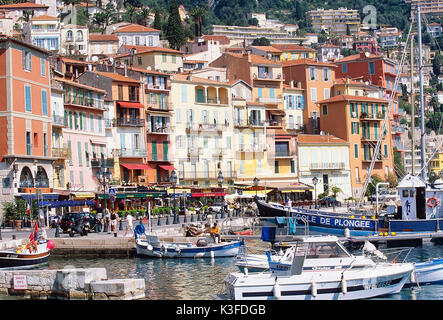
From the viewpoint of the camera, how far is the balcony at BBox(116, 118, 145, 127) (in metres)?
72.3

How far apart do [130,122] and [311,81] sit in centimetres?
3097

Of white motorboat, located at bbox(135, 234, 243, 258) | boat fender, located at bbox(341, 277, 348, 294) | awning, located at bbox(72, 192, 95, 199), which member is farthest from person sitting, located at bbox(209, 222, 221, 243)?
awning, located at bbox(72, 192, 95, 199)

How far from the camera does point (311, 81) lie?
98000 millimetres

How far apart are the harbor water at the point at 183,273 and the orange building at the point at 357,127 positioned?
46.0m

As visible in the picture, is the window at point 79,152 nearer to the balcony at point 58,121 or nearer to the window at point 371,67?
the balcony at point 58,121

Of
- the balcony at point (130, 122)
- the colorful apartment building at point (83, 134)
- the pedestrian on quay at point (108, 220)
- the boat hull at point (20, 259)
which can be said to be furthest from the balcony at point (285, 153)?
the boat hull at point (20, 259)

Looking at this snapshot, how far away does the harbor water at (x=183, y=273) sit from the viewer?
30.5 metres

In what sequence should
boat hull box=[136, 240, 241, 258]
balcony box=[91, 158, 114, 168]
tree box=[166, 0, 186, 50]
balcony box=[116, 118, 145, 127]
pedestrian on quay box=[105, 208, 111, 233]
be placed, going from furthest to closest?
tree box=[166, 0, 186, 50] → balcony box=[116, 118, 145, 127] → balcony box=[91, 158, 114, 168] → pedestrian on quay box=[105, 208, 111, 233] → boat hull box=[136, 240, 241, 258]

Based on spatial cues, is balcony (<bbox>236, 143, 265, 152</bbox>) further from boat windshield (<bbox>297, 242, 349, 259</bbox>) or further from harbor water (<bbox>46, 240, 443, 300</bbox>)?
boat windshield (<bbox>297, 242, 349, 259</bbox>)

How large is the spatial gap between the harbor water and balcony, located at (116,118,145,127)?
2624cm

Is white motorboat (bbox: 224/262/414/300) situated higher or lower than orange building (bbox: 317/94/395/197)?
lower

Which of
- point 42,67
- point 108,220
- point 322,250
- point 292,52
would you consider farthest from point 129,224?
point 292,52
